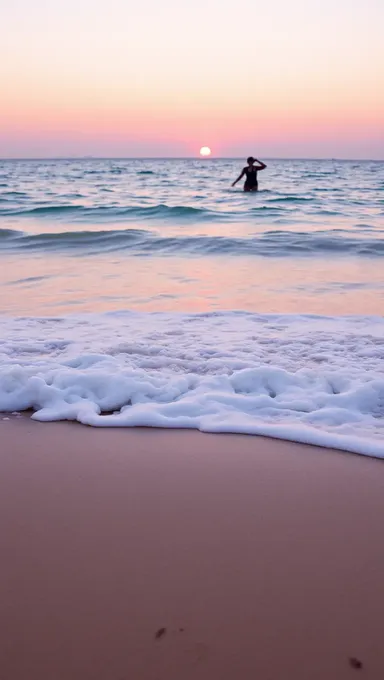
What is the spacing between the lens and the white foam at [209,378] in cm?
296

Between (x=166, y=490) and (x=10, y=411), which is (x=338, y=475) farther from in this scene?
(x=10, y=411)

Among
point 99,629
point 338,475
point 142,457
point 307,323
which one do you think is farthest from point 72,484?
point 307,323

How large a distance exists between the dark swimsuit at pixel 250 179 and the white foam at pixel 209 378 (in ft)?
52.1

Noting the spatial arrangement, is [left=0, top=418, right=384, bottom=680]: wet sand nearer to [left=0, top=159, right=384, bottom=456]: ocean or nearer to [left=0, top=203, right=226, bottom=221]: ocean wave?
[left=0, top=159, right=384, bottom=456]: ocean

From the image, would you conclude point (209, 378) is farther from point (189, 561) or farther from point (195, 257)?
point (195, 257)

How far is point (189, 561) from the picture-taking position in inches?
73.9

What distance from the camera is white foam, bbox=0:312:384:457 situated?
2.96 metres

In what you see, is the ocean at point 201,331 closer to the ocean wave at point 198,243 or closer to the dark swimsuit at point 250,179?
the ocean wave at point 198,243

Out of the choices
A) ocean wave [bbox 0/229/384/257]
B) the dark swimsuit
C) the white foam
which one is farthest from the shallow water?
the dark swimsuit

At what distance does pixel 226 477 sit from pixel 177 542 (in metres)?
0.49

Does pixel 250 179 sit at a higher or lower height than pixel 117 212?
higher

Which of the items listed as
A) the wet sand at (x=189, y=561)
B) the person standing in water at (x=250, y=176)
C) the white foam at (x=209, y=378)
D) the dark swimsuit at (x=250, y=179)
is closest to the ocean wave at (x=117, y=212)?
the person standing in water at (x=250, y=176)

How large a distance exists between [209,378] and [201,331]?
125 cm

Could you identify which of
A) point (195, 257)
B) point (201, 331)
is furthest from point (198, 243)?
point (201, 331)
